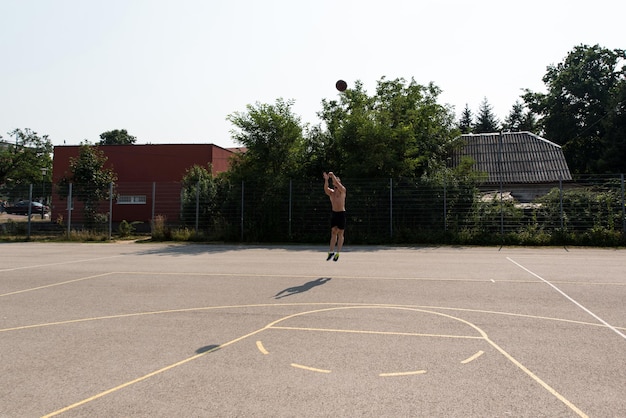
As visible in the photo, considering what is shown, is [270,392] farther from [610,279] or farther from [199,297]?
[610,279]

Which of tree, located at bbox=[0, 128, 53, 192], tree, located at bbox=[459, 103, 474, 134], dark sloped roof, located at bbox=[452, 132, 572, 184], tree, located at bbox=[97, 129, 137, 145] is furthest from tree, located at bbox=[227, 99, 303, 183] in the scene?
tree, located at bbox=[97, 129, 137, 145]

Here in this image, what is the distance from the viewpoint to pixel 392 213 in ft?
67.7

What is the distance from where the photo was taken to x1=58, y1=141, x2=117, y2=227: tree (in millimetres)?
24469

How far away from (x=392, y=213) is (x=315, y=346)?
16228mm

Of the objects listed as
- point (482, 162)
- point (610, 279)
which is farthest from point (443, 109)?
point (610, 279)

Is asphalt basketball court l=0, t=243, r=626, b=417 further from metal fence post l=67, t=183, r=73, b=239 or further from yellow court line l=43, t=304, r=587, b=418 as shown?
metal fence post l=67, t=183, r=73, b=239

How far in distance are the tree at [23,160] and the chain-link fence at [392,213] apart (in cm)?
2390

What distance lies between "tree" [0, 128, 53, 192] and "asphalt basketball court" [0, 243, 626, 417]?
135 feet

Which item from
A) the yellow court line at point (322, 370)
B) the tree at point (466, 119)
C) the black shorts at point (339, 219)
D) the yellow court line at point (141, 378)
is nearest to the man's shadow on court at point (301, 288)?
the yellow court line at point (322, 370)

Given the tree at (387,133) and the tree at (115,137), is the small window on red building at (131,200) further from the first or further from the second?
the tree at (115,137)

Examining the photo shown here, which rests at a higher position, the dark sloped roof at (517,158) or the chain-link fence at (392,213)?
the dark sloped roof at (517,158)

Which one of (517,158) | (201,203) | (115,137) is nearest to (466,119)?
(517,158)

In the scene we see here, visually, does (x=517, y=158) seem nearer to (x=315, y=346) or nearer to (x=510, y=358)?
(x=510, y=358)

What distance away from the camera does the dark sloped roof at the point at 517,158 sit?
31.1 m
